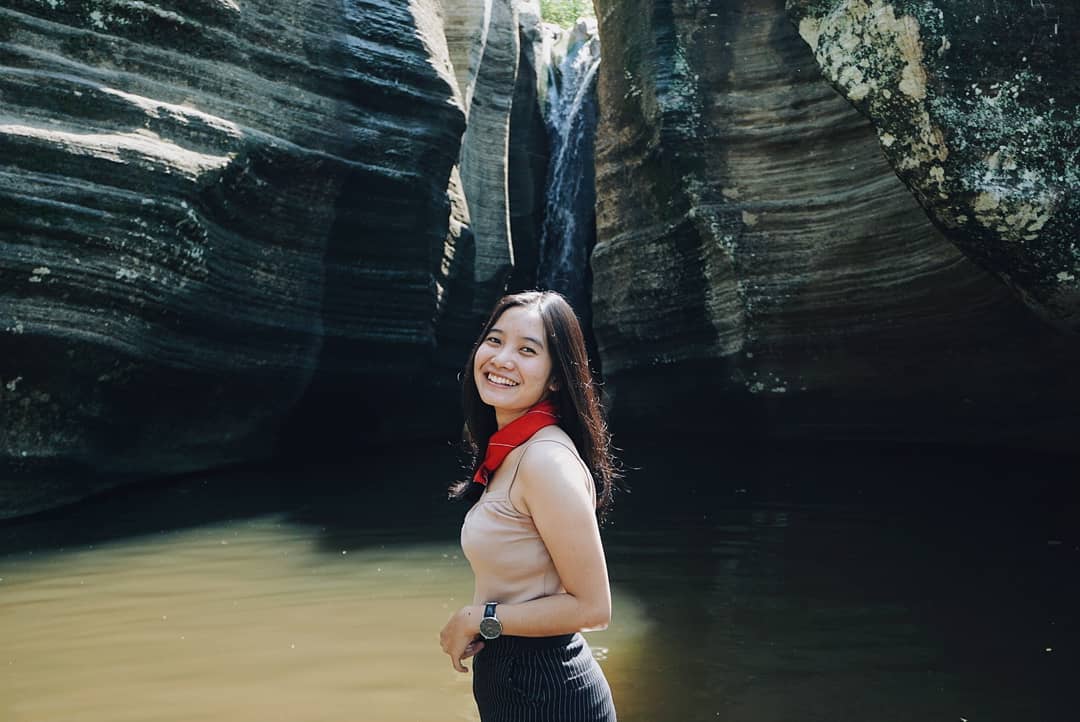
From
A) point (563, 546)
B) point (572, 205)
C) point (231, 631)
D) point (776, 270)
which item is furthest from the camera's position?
point (572, 205)

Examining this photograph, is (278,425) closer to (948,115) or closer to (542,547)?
(948,115)

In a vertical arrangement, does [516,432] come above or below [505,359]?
below

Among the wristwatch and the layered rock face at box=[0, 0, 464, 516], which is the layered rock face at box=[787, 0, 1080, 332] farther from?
the wristwatch

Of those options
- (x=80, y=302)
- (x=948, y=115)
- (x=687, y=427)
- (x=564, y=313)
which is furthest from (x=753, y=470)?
(x=564, y=313)

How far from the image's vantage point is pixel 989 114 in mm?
5297

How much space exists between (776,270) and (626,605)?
16.7ft

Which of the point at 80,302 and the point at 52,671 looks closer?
the point at 52,671

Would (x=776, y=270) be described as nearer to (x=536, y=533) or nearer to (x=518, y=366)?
(x=518, y=366)

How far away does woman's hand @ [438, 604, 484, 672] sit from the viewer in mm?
1885

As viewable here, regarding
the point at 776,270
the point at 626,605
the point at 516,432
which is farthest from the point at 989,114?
the point at 516,432

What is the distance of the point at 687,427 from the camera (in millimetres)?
10125

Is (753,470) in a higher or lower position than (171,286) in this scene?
lower

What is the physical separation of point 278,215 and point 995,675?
6.18 m

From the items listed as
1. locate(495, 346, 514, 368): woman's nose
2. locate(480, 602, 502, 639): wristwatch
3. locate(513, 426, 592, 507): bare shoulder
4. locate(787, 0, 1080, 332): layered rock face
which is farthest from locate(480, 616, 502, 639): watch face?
locate(787, 0, 1080, 332): layered rock face
